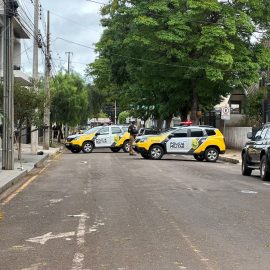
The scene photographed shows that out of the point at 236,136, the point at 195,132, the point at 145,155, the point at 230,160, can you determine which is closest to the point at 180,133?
the point at 195,132

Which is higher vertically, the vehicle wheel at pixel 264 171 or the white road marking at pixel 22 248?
the vehicle wheel at pixel 264 171

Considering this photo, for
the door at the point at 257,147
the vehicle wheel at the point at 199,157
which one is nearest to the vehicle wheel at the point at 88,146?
the vehicle wheel at the point at 199,157

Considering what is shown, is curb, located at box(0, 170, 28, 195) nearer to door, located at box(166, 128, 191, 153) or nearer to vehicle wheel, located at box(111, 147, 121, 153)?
door, located at box(166, 128, 191, 153)

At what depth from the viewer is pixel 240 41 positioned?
110 ft

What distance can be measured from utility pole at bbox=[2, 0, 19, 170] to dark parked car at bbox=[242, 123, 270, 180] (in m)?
7.99

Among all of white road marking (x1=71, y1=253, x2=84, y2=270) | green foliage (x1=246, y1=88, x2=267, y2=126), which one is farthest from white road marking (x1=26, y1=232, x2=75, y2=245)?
green foliage (x1=246, y1=88, x2=267, y2=126)

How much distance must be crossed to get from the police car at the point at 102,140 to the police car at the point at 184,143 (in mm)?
6310

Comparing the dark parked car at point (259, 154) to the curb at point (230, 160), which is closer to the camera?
the dark parked car at point (259, 154)

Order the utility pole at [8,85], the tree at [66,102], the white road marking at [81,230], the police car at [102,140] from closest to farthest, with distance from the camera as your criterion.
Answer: the white road marking at [81,230], the utility pole at [8,85], the police car at [102,140], the tree at [66,102]

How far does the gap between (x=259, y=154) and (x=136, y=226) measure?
9241mm

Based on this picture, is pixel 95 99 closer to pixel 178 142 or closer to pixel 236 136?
pixel 236 136

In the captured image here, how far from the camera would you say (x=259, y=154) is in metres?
16.8

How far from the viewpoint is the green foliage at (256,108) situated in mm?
37594

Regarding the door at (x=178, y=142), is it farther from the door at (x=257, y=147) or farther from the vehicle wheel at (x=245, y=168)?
the door at (x=257, y=147)
